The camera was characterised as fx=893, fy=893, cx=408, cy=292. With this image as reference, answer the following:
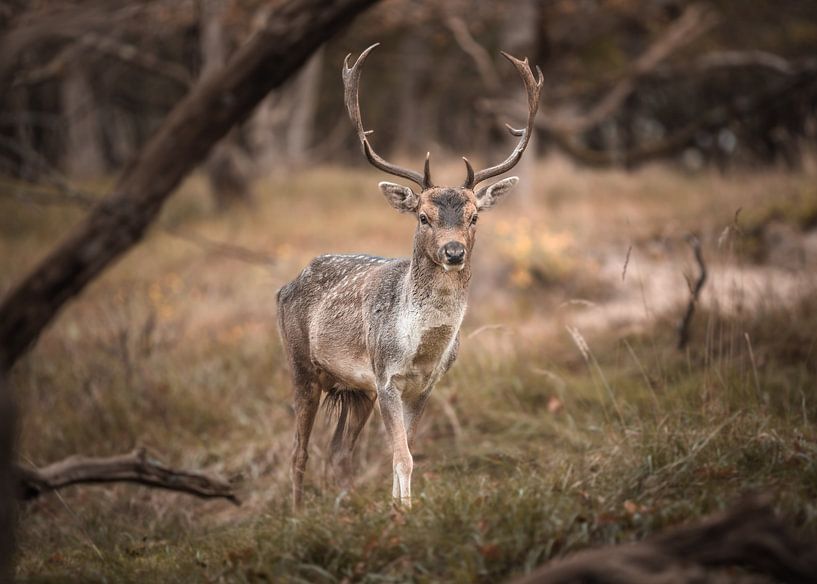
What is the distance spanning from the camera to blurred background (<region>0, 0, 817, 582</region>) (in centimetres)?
424

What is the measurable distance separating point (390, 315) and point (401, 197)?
75cm

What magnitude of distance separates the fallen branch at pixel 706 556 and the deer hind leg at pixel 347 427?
2753mm

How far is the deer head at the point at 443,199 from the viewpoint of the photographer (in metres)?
4.95

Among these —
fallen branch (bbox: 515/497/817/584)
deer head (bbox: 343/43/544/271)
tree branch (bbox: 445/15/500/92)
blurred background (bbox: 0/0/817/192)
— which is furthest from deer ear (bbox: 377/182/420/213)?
tree branch (bbox: 445/15/500/92)

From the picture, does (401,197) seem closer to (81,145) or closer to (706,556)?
Answer: (706,556)

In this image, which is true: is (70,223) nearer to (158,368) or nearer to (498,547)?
(158,368)

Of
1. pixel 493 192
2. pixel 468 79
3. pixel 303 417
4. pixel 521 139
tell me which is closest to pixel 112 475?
pixel 303 417

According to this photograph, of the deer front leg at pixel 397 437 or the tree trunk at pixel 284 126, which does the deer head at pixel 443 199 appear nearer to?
the deer front leg at pixel 397 437

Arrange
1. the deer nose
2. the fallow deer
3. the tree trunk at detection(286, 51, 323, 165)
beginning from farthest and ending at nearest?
the tree trunk at detection(286, 51, 323, 165) < the fallow deer < the deer nose

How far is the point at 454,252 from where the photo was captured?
4820mm

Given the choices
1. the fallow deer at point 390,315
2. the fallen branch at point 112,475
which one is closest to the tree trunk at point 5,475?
the fallen branch at point 112,475

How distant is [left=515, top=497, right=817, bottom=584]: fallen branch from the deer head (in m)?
2.05

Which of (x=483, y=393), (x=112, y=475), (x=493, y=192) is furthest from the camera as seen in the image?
(x=483, y=393)

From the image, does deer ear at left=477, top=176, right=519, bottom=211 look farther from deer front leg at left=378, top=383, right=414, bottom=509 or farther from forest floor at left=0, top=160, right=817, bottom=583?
deer front leg at left=378, top=383, right=414, bottom=509
